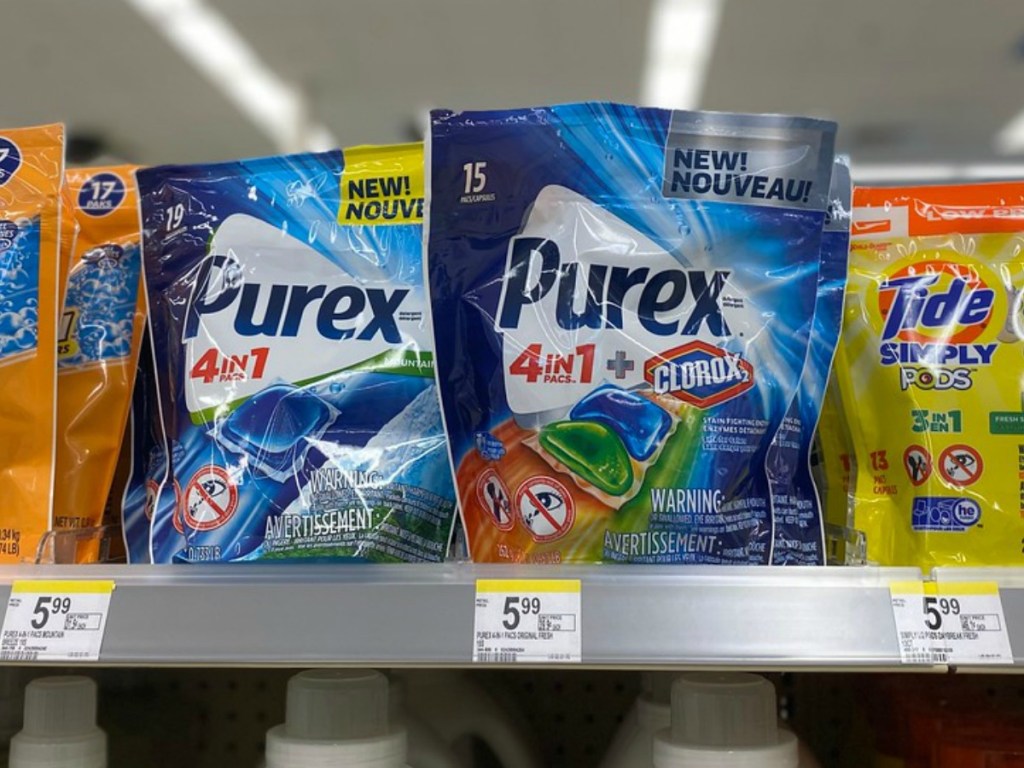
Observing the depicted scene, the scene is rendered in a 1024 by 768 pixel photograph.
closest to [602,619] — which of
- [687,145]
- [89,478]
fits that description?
[687,145]

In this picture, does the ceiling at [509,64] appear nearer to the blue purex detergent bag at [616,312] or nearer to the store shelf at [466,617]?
the blue purex detergent bag at [616,312]

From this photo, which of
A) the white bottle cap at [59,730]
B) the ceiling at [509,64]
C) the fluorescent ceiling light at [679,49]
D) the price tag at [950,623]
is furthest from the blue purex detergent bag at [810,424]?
the ceiling at [509,64]

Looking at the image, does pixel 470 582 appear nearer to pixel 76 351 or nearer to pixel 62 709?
pixel 62 709

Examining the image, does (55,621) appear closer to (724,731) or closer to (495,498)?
(495,498)

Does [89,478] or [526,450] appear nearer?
[526,450]

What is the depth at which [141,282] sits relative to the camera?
34.9 inches

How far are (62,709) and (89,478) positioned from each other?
20cm

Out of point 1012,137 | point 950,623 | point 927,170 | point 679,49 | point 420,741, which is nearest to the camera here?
point 950,623

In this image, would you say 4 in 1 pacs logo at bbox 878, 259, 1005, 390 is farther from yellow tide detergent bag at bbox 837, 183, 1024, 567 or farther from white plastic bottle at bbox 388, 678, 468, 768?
white plastic bottle at bbox 388, 678, 468, 768

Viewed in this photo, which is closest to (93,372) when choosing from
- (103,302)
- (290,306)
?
(103,302)

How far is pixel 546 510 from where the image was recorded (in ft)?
2.32

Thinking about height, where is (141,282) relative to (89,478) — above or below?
above

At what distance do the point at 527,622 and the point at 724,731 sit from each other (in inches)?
7.3

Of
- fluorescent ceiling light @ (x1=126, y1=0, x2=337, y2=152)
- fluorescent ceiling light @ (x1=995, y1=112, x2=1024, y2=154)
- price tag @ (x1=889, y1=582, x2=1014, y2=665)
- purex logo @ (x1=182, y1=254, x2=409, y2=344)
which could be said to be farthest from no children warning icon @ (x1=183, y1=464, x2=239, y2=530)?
fluorescent ceiling light @ (x1=995, y1=112, x2=1024, y2=154)
